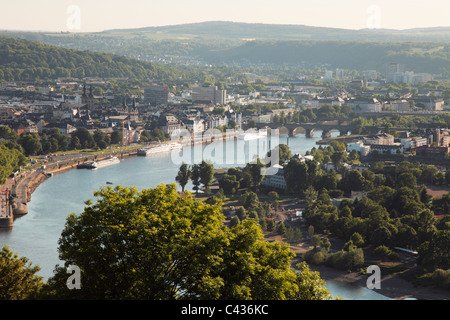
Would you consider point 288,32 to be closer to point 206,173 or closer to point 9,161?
→ point 9,161

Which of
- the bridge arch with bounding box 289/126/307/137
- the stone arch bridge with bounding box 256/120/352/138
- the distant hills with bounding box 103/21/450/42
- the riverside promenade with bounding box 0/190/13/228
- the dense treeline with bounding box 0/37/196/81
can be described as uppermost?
the distant hills with bounding box 103/21/450/42

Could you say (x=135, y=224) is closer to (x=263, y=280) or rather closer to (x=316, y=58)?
(x=263, y=280)

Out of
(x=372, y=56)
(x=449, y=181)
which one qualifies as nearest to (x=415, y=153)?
(x=449, y=181)

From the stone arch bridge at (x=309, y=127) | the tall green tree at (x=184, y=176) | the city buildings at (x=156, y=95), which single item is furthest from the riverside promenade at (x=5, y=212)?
the city buildings at (x=156, y=95)

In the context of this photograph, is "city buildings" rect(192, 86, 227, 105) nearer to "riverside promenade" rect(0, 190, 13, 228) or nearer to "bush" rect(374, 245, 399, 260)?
"riverside promenade" rect(0, 190, 13, 228)

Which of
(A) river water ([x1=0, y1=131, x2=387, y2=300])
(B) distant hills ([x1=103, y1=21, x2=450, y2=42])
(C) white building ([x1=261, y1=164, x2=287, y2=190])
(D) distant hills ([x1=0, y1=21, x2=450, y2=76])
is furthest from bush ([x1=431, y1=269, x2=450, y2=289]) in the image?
(B) distant hills ([x1=103, y1=21, x2=450, y2=42])

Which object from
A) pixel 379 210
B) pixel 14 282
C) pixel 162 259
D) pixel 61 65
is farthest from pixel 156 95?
pixel 162 259

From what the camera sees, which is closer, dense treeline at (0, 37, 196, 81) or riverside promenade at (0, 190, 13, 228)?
riverside promenade at (0, 190, 13, 228)
